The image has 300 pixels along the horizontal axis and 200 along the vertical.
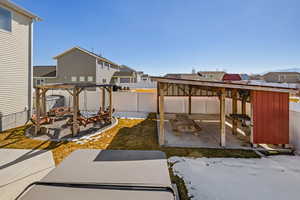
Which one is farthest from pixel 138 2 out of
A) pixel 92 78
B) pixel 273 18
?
pixel 92 78

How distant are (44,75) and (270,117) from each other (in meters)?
26.5

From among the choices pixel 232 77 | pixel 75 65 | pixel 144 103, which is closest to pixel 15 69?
pixel 144 103

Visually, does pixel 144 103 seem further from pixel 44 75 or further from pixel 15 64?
pixel 44 75

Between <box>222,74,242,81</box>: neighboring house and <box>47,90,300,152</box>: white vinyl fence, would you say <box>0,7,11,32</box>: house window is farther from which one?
<box>222,74,242,81</box>: neighboring house

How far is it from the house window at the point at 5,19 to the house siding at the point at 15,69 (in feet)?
0.63

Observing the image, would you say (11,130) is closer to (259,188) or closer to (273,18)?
(259,188)

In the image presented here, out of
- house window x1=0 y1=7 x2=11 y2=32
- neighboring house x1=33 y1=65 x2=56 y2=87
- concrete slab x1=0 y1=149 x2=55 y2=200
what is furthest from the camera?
neighboring house x1=33 y1=65 x2=56 y2=87

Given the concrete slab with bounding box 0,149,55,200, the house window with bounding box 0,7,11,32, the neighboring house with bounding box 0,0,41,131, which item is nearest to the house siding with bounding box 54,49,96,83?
the neighboring house with bounding box 0,0,41,131

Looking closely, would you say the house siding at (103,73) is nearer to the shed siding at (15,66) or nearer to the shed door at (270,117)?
the shed siding at (15,66)

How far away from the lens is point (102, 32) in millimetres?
15266

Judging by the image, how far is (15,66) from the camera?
792 centimetres

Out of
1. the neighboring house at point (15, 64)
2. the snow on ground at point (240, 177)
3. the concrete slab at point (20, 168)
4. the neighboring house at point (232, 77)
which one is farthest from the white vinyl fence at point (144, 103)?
the neighboring house at point (232, 77)

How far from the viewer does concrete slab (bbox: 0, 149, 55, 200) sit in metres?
3.44

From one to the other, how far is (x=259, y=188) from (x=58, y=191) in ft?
13.5
